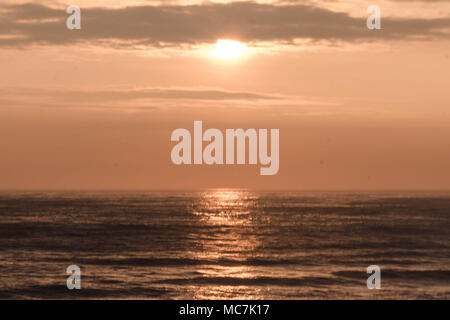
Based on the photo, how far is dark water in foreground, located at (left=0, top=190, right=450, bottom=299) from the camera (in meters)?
39.0

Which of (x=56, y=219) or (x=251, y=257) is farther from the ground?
(x=56, y=219)

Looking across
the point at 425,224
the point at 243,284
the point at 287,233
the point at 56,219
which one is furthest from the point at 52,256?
the point at 425,224

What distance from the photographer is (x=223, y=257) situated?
56469 mm

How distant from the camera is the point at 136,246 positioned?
6419cm

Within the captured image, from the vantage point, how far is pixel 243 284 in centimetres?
4184

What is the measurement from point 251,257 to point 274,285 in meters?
15.2

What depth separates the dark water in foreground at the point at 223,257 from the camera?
3900 centimetres

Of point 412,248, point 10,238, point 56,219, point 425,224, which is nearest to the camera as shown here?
point 412,248

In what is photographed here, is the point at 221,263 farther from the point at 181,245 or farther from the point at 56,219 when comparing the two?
the point at 56,219

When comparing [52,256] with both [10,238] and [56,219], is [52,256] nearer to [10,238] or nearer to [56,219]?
[10,238]
